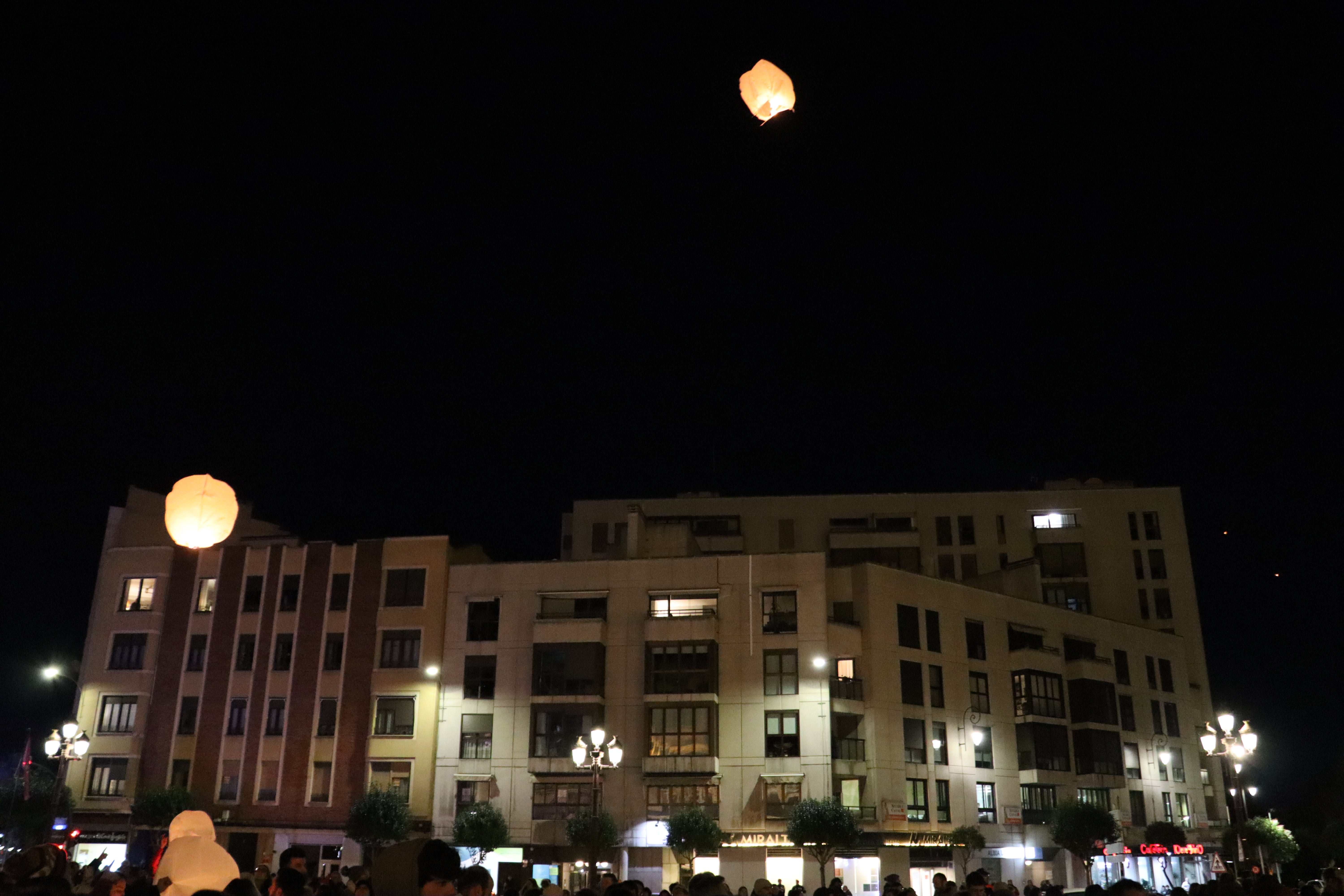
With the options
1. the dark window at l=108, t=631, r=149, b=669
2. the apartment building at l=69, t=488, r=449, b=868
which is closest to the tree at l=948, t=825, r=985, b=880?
the apartment building at l=69, t=488, r=449, b=868

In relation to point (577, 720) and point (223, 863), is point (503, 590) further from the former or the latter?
point (223, 863)

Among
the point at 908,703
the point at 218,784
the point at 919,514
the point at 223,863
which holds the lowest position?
the point at 223,863

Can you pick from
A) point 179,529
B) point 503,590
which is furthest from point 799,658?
point 179,529

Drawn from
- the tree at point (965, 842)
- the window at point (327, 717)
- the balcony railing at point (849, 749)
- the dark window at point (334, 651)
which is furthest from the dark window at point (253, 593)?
the tree at point (965, 842)

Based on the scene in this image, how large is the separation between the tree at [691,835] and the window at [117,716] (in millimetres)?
24198

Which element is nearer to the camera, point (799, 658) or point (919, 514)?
point (799, 658)

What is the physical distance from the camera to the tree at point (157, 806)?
151 ft

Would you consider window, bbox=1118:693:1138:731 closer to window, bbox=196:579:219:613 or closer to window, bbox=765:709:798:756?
window, bbox=765:709:798:756

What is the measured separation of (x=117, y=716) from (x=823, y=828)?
1210 inches

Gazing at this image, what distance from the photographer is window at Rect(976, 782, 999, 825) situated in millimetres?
50125

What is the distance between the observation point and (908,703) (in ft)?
→ 161

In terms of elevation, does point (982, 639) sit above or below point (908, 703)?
above

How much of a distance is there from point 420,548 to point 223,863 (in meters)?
44.0

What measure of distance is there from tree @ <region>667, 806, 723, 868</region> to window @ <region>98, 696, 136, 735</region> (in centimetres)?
2420
